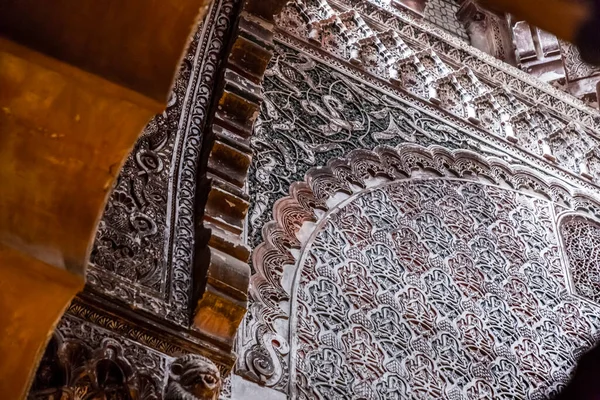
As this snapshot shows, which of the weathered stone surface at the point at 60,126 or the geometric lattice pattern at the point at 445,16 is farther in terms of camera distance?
the geometric lattice pattern at the point at 445,16

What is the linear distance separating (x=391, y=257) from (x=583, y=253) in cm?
143

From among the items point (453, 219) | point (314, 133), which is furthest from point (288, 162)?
point (453, 219)

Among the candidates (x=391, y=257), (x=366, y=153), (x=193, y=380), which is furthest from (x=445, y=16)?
(x=193, y=380)

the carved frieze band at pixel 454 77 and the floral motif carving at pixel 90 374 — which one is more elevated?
the carved frieze band at pixel 454 77

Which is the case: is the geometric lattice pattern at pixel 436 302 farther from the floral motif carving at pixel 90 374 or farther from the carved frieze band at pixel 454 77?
the floral motif carving at pixel 90 374

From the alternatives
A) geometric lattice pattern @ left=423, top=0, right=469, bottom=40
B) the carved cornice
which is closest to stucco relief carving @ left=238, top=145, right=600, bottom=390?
the carved cornice

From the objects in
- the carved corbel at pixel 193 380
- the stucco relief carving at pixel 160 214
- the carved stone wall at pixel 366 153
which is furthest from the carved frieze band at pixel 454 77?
the carved corbel at pixel 193 380

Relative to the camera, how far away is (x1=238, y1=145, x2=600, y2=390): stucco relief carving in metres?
3.38

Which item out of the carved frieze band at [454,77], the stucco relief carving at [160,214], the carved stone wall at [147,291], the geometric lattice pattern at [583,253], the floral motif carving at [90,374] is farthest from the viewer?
the carved frieze band at [454,77]

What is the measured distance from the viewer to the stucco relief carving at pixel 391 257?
3383 mm

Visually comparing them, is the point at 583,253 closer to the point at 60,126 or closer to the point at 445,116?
the point at 445,116

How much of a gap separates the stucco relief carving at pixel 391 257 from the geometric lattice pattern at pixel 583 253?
100 millimetres

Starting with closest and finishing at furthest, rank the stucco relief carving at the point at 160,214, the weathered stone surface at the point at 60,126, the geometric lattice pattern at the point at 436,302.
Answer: the weathered stone surface at the point at 60,126 < the stucco relief carving at the point at 160,214 < the geometric lattice pattern at the point at 436,302

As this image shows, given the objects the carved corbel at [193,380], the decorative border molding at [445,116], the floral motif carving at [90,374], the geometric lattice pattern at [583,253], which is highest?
the decorative border molding at [445,116]
